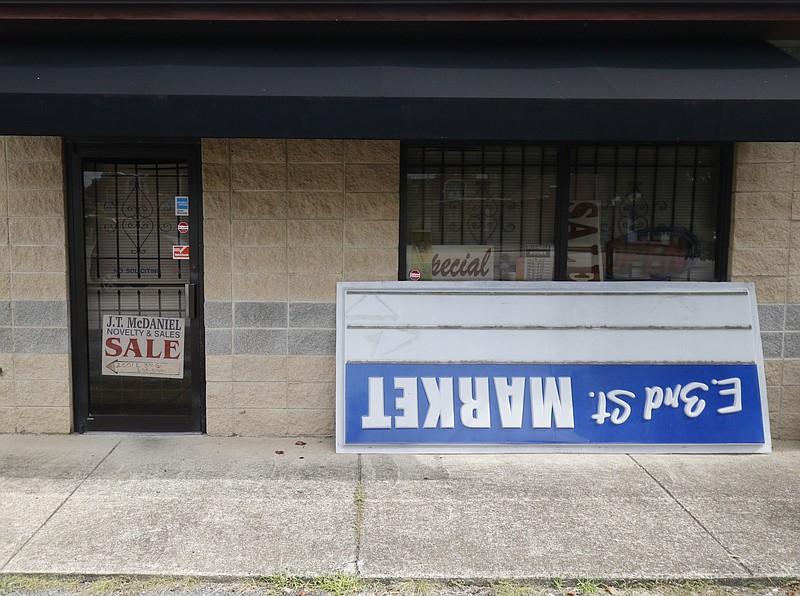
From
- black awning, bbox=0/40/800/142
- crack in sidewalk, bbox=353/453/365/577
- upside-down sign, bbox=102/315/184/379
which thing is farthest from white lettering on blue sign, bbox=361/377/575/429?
black awning, bbox=0/40/800/142

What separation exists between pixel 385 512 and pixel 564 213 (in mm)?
2835

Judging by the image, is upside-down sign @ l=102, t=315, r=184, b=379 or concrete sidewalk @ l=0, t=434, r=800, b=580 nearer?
concrete sidewalk @ l=0, t=434, r=800, b=580

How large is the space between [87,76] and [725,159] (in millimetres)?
4888

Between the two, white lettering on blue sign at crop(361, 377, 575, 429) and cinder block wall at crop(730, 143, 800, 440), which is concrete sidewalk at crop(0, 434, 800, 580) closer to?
white lettering on blue sign at crop(361, 377, 575, 429)

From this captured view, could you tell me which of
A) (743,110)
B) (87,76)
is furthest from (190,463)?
(743,110)

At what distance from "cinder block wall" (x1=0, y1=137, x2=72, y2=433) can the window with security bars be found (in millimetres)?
2816

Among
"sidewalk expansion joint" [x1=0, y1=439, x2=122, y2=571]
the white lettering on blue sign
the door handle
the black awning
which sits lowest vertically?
"sidewalk expansion joint" [x1=0, y1=439, x2=122, y2=571]

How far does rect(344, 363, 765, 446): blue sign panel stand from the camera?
17.2 ft

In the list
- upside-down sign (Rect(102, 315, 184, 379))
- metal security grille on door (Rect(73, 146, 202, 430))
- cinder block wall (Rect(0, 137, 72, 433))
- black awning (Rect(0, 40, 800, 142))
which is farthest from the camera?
upside-down sign (Rect(102, 315, 184, 379))

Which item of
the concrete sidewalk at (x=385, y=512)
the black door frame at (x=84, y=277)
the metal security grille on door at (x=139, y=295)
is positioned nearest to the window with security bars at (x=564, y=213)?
the concrete sidewalk at (x=385, y=512)

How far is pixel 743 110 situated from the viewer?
4.38 meters

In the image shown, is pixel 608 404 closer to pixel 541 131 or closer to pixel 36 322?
pixel 541 131

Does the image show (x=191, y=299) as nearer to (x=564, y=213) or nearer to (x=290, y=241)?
(x=290, y=241)

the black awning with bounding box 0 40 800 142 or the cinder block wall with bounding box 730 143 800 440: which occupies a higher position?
the black awning with bounding box 0 40 800 142
